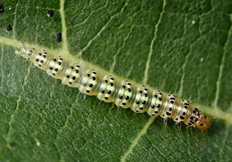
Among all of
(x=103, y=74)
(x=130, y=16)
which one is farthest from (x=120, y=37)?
(x=103, y=74)

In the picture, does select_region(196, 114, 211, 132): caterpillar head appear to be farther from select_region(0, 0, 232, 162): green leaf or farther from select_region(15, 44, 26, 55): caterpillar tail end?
select_region(15, 44, 26, 55): caterpillar tail end

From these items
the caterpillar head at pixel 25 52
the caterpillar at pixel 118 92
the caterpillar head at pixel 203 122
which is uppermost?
the caterpillar head at pixel 25 52

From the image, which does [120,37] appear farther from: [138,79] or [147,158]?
[147,158]

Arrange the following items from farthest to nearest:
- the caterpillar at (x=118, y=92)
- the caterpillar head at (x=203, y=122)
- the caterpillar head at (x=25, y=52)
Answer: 1. the caterpillar head at (x=203, y=122)
2. the caterpillar at (x=118, y=92)
3. the caterpillar head at (x=25, y=52)

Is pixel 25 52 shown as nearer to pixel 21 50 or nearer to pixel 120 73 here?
pixel 21 50

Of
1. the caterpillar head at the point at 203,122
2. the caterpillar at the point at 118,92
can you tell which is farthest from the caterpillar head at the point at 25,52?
the caterpillar head at the point at 203,122

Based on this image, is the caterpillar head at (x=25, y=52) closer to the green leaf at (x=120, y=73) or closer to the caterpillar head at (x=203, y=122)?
the green leaf at (x=120, y=73)

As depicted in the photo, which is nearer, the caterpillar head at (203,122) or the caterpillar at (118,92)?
the caterpillar at (118,92)
